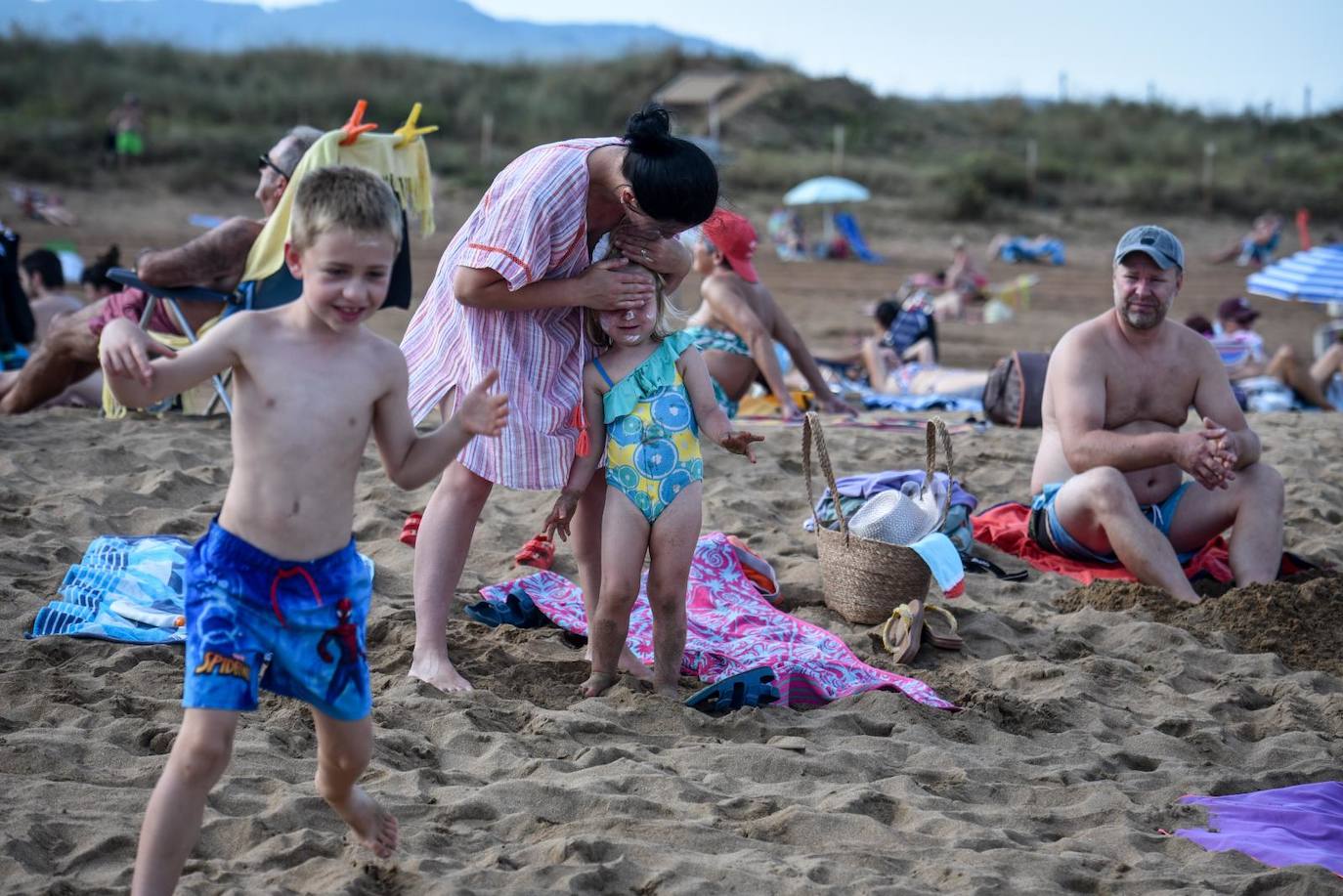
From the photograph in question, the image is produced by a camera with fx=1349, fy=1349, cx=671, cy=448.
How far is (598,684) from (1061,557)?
2581mm

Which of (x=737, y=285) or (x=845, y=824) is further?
(x=737, y=285)

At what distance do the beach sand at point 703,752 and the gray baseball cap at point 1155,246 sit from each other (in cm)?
130

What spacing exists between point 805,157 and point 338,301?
2995 centimetres

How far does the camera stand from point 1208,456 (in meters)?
4.93

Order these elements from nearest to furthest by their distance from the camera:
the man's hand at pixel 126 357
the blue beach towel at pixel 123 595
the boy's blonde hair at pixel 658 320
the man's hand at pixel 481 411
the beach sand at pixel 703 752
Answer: the man's hand at pixel 126 357 → the man's hand at pixel 481 411 → the beach sand at pixel 703 752 → the boy's blonde hair at pixel 658 320 → the blue beach towel at pixel 123 595

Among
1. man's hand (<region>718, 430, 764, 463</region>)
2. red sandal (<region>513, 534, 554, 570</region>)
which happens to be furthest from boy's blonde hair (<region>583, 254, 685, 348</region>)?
red sandal (<region>513, 534, 554, 570</region>)

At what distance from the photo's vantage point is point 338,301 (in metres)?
2.54

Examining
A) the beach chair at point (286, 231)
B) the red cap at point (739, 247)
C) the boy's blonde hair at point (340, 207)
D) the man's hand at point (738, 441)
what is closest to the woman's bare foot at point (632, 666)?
the man's hand at point (738, 441)

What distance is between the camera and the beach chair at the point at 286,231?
6441 millimetres

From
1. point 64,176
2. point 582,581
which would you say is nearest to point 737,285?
point 582,581

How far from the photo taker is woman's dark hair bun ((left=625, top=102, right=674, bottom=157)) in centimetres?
352

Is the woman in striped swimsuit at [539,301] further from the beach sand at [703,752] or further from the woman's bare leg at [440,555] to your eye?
the beach sand at [703,752]

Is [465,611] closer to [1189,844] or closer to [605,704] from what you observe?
[605,704]

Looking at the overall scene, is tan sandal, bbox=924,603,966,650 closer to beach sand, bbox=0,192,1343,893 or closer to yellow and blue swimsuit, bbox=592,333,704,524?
beach sand, bbox=0,192,1343,893
